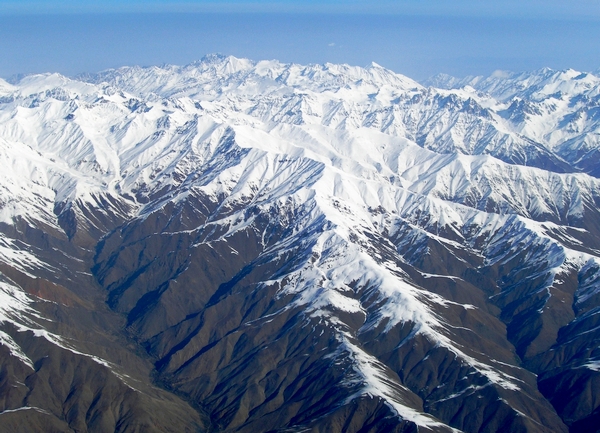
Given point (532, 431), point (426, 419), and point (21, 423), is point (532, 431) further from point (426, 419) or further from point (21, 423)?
point (21, 423)

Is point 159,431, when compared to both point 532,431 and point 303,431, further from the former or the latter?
point 532,431

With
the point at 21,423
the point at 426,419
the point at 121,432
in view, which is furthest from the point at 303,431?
the point at 21,423

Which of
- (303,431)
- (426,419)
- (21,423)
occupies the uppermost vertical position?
(426,419)

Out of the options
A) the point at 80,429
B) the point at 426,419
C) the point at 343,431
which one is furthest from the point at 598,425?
the point at 80,429

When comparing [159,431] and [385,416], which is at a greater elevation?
[385,416]

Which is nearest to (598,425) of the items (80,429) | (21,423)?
(80,429)

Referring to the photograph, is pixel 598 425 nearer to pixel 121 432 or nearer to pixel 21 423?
pixel 121 432

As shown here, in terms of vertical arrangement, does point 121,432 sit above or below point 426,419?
below
